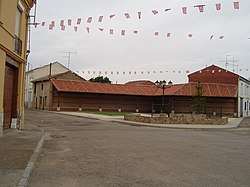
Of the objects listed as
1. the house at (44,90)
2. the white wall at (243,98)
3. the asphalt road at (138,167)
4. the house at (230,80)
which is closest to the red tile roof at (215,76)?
the house at (230,80)

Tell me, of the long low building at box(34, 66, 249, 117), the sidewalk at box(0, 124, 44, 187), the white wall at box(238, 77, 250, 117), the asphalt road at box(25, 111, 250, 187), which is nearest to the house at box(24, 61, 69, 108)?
the long low building at box(34, 66, 249, 117)

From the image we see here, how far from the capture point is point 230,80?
5000 centimetres

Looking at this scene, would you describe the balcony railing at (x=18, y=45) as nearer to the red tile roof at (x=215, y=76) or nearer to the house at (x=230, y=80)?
the house at (x=230, y=80)

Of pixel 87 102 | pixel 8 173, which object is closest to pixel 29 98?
pixel 87 102

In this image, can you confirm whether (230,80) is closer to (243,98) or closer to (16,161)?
(243,98)

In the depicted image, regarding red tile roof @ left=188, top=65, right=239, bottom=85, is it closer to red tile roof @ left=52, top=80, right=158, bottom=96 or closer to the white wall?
the white wall

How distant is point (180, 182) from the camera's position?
680 centimetres

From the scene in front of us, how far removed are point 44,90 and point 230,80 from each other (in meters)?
28.9

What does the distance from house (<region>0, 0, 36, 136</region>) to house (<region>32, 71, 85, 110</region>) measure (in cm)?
3256

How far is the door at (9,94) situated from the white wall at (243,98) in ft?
127

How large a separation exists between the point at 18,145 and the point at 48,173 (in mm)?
3924

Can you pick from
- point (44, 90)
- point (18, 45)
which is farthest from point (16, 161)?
point (44, 90)

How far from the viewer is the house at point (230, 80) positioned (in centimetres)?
4903

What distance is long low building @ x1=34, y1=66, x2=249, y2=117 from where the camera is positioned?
156 feet
